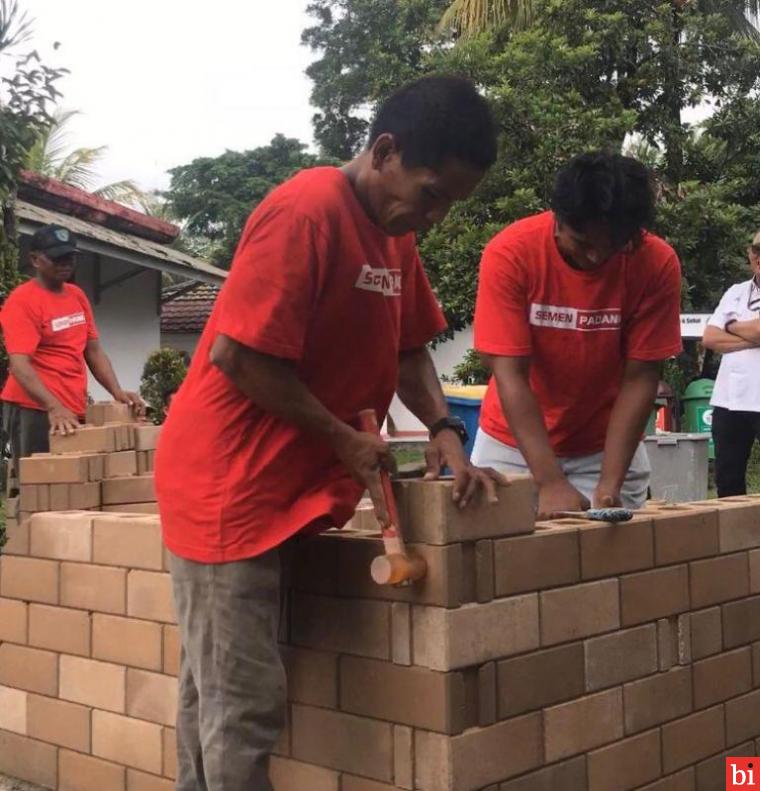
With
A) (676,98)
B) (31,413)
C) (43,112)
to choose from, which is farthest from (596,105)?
(31,413)

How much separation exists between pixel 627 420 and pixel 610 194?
2.27 ft

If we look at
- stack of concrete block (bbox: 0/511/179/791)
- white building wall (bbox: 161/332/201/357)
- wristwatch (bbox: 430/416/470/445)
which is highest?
white building wall (bbox: 161/332/201/357)

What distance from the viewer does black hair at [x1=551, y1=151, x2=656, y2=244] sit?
282 centimetres

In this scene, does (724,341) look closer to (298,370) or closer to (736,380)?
(736,380)

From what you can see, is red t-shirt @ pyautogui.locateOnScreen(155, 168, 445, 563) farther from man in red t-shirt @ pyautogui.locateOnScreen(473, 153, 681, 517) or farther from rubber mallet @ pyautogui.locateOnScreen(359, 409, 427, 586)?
man in red t-shirt @ pyautogui.locateOnScreen(473, 153, 681, 517)

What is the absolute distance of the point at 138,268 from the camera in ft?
41.0

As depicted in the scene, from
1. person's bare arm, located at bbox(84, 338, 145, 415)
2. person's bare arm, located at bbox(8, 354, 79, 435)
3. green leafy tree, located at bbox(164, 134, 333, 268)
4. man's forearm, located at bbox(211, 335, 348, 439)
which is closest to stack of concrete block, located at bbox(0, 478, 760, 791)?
man's forearm, located at bbox(211, 335, 348, 439)

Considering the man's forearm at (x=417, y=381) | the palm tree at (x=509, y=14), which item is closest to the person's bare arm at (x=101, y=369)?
the man's forearm at (x=417, y=381)

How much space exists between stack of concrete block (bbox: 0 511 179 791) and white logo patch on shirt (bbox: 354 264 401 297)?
106cm

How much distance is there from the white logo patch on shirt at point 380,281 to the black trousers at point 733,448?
11.3 ft

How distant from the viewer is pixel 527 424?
305 cm

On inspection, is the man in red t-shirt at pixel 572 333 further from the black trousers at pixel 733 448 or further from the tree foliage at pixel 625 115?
the tree foliage at pixel 625 115

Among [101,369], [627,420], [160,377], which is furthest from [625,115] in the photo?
[627,420]

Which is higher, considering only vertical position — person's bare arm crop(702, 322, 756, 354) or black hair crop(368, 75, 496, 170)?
black hair crop(368, 75, 496, 170)
